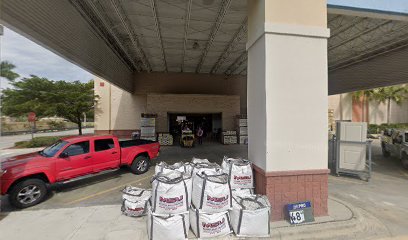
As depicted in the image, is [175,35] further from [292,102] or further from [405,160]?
[405,160]

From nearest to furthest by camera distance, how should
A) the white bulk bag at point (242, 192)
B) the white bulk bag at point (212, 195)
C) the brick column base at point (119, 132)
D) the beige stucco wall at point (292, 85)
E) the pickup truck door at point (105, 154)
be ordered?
the white bulk bag at point (212, 195) < the beige stucco wall at point (292, 85) < the white bulk bag at point (242, 192) < the pickup truck door at point (105, 154) < the brick column base at point (119, 132)

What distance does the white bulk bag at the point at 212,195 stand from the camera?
4355 mm

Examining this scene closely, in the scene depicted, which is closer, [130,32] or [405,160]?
[405,160]

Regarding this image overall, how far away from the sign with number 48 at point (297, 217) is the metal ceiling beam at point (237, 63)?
40.7 feet

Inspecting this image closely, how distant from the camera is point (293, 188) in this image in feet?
16.5

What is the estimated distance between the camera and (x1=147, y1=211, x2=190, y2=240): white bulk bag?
4137 mm

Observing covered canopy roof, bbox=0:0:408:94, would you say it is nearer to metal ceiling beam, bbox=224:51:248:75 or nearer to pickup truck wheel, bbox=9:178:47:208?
metal ceiling beam, bbox=224:51:248:75

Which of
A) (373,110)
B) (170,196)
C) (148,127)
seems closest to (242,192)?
(170,196)

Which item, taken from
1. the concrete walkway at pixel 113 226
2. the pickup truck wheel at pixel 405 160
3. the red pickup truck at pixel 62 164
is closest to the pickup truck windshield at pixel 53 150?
the red pickup truck at pixel 62 164

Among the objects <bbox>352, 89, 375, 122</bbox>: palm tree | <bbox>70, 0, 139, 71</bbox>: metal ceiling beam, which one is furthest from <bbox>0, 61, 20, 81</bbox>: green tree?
<bbox>352, 89, 375, 122</bbox>: palm tree

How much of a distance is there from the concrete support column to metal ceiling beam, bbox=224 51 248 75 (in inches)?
414

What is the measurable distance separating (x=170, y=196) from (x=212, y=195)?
838 millimetres

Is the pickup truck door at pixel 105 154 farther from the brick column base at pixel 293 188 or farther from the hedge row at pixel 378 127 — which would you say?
the hedge row at pixel 378 127

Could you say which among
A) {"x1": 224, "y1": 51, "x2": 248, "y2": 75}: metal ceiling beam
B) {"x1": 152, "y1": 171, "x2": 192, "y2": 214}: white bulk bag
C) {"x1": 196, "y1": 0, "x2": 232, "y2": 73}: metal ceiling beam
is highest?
{"x1": 224, "y1": 51, "x2": 248, "y2": 75}: metal ceiling beam
